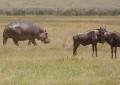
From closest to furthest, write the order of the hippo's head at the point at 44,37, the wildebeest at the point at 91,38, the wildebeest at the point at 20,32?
1. the wildebeest at the point at 91,38
2. the wildebeest at the point at 20,32
3. the hippo's head at the point at 44,37

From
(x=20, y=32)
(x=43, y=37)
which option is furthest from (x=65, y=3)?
(x=20, y=32)

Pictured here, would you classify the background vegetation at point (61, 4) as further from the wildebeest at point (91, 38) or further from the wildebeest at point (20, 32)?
the wildebeest at point (91, 38)

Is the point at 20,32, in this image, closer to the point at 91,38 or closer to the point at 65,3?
the point at 91,38

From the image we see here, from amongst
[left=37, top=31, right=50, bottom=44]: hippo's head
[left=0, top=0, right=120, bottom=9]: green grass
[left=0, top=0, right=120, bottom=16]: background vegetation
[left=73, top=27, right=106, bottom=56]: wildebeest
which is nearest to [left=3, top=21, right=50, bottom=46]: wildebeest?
[left=37, top=31, right=50, bottom=44]: hippo's head

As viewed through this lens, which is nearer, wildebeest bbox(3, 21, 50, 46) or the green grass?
wildebeest bbox(3, 21, 50, 46)

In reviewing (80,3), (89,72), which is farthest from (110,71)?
(80,3)

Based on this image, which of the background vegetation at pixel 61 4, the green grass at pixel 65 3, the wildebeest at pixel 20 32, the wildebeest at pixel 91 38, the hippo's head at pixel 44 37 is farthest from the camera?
the green grass at pixel 65 3

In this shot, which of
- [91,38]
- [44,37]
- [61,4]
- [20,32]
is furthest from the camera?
[61,4]

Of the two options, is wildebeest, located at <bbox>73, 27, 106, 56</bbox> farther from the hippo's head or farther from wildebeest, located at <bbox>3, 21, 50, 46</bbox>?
the hippo's head

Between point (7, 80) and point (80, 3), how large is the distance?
96.5m

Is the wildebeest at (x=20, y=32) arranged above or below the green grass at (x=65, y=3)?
above

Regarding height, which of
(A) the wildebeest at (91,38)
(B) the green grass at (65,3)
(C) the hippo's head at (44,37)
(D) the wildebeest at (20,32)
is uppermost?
(A) the wildebeest at (91,38)

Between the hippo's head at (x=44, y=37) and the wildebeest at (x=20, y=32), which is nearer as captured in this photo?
the wildebeest at (x=20, y=32)

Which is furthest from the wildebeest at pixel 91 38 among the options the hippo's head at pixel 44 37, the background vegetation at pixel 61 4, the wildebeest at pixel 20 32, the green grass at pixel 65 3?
the green grass at pixel 65 3
